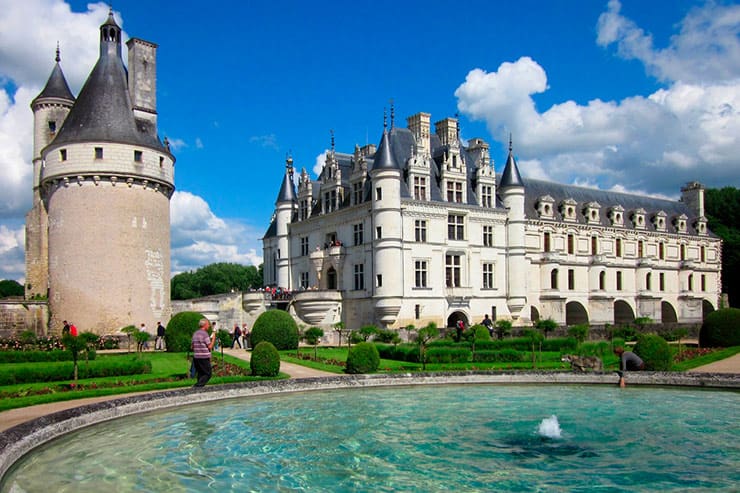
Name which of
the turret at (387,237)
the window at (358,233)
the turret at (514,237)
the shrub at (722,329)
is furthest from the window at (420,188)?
the shrub at (722,329)

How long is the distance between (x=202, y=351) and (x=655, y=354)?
1338 cm

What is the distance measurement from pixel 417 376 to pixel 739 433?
29.0ft

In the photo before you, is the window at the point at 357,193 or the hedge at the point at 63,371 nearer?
the hedge at the point at 63,371

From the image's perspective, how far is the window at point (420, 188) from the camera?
40.4 m

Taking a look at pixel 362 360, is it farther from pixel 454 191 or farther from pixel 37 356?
pixel 454 191

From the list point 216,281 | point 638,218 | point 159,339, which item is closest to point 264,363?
point 159,339

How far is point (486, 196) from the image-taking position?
43750 millimetres

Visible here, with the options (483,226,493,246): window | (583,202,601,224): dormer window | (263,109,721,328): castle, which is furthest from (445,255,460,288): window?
(583,202,601,224): dormer window

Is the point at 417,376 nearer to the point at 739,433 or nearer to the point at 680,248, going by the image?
the point at 739,433

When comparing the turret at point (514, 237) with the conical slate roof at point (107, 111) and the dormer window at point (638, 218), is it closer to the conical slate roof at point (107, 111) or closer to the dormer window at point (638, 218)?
the dormer window at point (638, 218)

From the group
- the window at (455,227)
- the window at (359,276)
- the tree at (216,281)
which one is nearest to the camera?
the window at (359,276)

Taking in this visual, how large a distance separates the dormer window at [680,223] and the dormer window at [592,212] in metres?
11.1

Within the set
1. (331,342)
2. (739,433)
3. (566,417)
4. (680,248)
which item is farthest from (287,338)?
(680,248)

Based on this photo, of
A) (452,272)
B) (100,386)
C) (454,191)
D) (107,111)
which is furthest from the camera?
(454,191)
